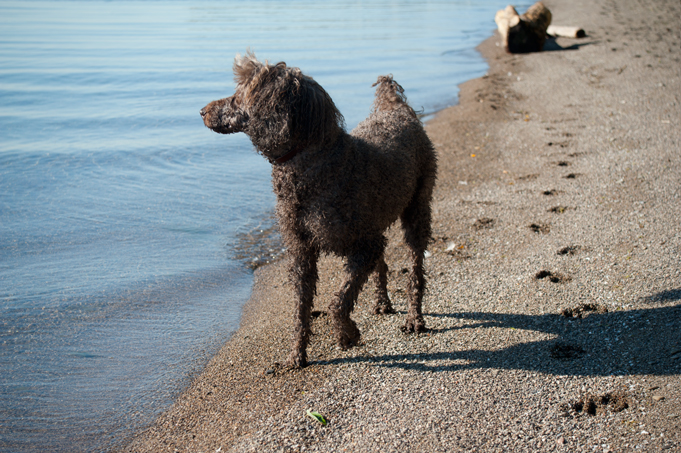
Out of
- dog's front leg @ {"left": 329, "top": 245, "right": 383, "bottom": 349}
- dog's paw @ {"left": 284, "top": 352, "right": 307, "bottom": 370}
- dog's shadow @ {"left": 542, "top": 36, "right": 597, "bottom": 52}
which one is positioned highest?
dog's shadow @ {"left": 542, "top": 36, "right": 597, "bottom": 52}

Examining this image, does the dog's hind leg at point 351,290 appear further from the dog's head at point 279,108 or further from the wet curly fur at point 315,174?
the dog's head at point 279,108

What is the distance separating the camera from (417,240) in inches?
190

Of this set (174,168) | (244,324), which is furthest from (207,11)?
(244,324)

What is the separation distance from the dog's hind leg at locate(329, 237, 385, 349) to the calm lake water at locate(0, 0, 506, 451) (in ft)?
4.99

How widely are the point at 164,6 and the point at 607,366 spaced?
48950 millimetres

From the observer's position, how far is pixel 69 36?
999 inches

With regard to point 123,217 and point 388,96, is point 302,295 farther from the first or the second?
point 123,217

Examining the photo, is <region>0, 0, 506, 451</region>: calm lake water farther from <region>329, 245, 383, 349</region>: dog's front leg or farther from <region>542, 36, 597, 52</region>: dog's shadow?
<region>542, 36, 597, 52</region>: dog's shadow

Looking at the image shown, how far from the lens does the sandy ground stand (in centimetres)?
340

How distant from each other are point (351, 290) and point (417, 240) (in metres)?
1.22

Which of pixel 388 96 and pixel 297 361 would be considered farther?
pixel 388 96

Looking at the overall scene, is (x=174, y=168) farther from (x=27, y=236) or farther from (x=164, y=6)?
(x=164, y=6)

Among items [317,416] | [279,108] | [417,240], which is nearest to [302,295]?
[317,416]

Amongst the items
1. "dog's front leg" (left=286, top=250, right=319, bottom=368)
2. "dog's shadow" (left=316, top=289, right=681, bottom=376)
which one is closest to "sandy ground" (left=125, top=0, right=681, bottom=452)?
"dog's shadow" (left=316, top=289, right=681, bottom=376)
